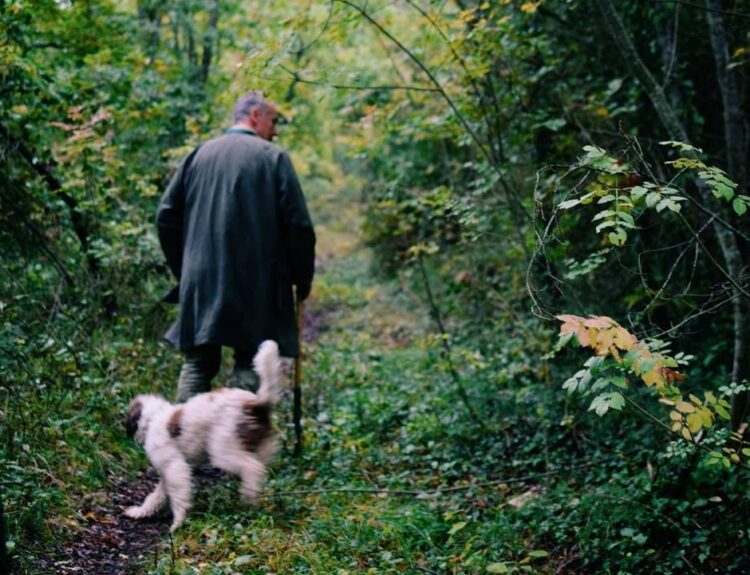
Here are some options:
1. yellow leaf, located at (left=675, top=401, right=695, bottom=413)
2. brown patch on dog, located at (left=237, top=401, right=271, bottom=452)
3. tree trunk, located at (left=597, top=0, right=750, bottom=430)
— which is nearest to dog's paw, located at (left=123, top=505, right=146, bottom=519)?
brown patch on dog, located at (left=237, top=401, right=271, bottom=452)

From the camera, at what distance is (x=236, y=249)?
163 inches

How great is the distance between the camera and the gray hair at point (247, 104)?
14.6 feet

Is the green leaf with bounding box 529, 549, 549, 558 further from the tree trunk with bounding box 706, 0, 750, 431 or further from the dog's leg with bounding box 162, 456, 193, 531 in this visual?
the dog's leg with bounding box 162, 456, 193, 531

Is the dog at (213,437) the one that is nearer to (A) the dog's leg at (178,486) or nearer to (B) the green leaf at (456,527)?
(A) the dog's leg at (178,486)

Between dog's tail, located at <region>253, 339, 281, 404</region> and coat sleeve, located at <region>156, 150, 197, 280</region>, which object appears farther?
coat sleeve, located at <region>156, 150, 197, 280</region>

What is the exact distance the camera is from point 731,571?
291 cm

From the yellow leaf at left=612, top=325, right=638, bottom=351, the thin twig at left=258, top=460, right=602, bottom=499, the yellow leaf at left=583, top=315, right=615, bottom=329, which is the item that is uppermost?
the yellow leaf at left=583, top=315, right=615, bottom=329

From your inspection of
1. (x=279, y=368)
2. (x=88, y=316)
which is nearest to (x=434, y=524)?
(x=279, y=368)

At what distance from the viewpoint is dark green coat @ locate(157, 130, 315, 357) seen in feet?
13.5

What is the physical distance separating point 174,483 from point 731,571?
280 centimetres

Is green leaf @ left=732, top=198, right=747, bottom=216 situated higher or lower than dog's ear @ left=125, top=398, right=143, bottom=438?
higher

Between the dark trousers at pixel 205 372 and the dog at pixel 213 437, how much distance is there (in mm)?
500

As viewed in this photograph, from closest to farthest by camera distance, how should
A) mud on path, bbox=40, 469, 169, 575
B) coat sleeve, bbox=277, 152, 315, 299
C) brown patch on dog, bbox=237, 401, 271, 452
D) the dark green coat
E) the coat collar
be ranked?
mud on path, bbox=40, 469, 169, 575 < brown patch on dog, bbox=237, 401, 271, 452 < the dark green coat < coat sleeve, bbox=277, 152, 315, 299 < the coat collar

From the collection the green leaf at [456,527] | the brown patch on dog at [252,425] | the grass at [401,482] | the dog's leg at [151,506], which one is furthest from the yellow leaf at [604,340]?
the dog's leg at [151,506]
